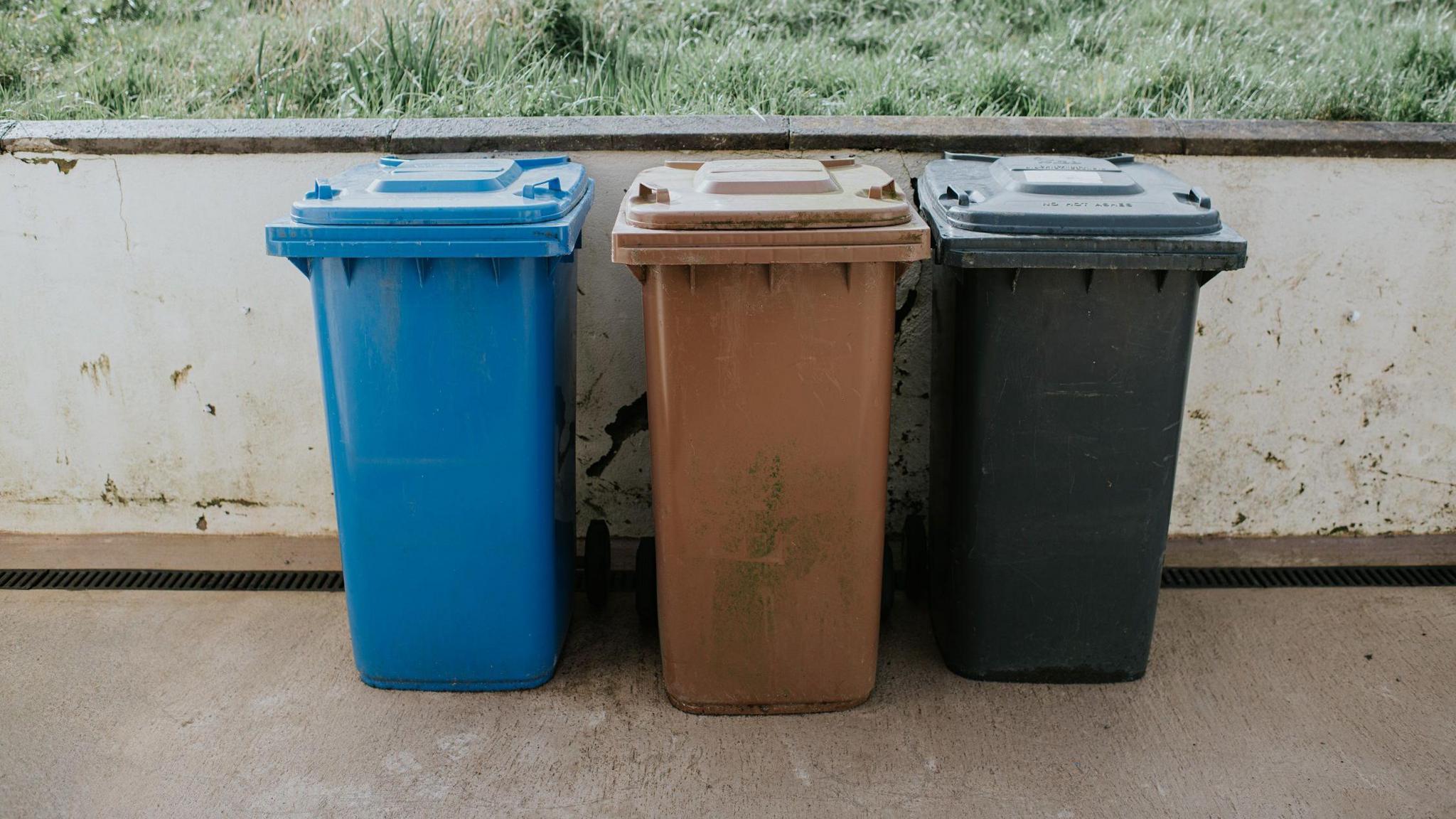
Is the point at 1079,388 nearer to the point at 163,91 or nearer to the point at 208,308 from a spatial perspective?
the point at 208,308

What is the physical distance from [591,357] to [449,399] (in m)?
0.74

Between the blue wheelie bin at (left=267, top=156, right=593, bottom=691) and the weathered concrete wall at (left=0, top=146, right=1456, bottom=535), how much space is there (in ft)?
1.58

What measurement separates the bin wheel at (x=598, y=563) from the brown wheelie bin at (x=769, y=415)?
0.52m

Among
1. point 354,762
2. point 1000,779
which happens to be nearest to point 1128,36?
point 1000,779

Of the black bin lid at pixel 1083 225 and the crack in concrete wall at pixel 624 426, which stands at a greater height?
the black bin lid at pixel 1083 225

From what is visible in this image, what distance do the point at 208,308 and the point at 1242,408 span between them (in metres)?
3.20

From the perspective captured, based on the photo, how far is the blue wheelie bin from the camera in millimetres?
2498

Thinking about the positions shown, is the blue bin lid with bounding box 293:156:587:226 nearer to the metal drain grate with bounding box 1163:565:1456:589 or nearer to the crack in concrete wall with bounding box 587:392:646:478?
the crack in concrete wall with bounding box 587:392:646:478

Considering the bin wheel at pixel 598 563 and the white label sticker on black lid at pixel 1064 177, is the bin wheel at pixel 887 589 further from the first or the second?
the white label sticker on black lid at pixel 1064 177

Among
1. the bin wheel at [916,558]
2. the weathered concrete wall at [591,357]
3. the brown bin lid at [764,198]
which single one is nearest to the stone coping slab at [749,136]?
the weathered concrete wall at [591,357]

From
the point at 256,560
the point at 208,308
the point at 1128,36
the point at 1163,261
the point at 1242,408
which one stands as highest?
the point at 1128,36

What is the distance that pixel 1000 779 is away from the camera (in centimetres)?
259

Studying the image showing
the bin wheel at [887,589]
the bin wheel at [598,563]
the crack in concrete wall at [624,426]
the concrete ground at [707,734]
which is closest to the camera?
the concrete ground at [707,734]

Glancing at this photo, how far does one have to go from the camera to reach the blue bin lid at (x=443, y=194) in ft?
8.15
